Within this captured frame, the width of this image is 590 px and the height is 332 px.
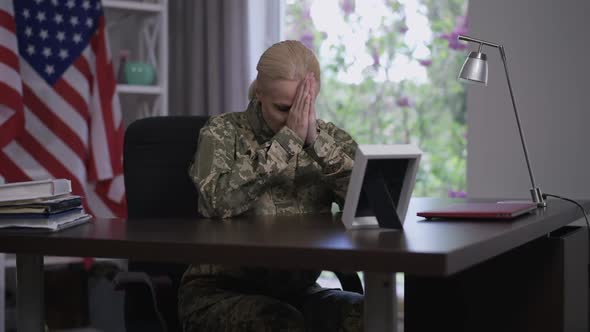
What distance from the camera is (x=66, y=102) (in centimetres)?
350

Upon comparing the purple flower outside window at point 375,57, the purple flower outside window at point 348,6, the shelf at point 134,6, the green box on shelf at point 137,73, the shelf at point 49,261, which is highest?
the purple flower outside window at point 348,6

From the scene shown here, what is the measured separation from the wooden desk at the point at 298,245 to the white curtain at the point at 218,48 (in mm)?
2130

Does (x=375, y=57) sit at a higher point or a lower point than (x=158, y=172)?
higher

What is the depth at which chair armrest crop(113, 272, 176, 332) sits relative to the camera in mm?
1687

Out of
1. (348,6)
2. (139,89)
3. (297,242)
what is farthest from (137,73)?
(297,242)

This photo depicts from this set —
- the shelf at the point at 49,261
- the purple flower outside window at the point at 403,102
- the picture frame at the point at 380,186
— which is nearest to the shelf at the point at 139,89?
the shelf at the point at 49,261

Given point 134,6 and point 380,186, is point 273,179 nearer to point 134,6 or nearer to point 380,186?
point 380,186

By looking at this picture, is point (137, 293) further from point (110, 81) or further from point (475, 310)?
point (110, 81)

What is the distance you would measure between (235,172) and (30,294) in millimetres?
492

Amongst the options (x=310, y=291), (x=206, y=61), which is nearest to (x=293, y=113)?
(x=310, y=291)

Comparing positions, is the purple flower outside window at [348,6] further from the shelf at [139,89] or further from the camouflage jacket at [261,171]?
the camouflage jacket at [261,171]

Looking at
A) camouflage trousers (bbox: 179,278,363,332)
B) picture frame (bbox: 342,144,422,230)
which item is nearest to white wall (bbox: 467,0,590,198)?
camouflage trousers (bbox: 179,278,363,332)

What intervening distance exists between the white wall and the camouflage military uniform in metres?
1.39

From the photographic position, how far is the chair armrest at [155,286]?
1.69 meters
